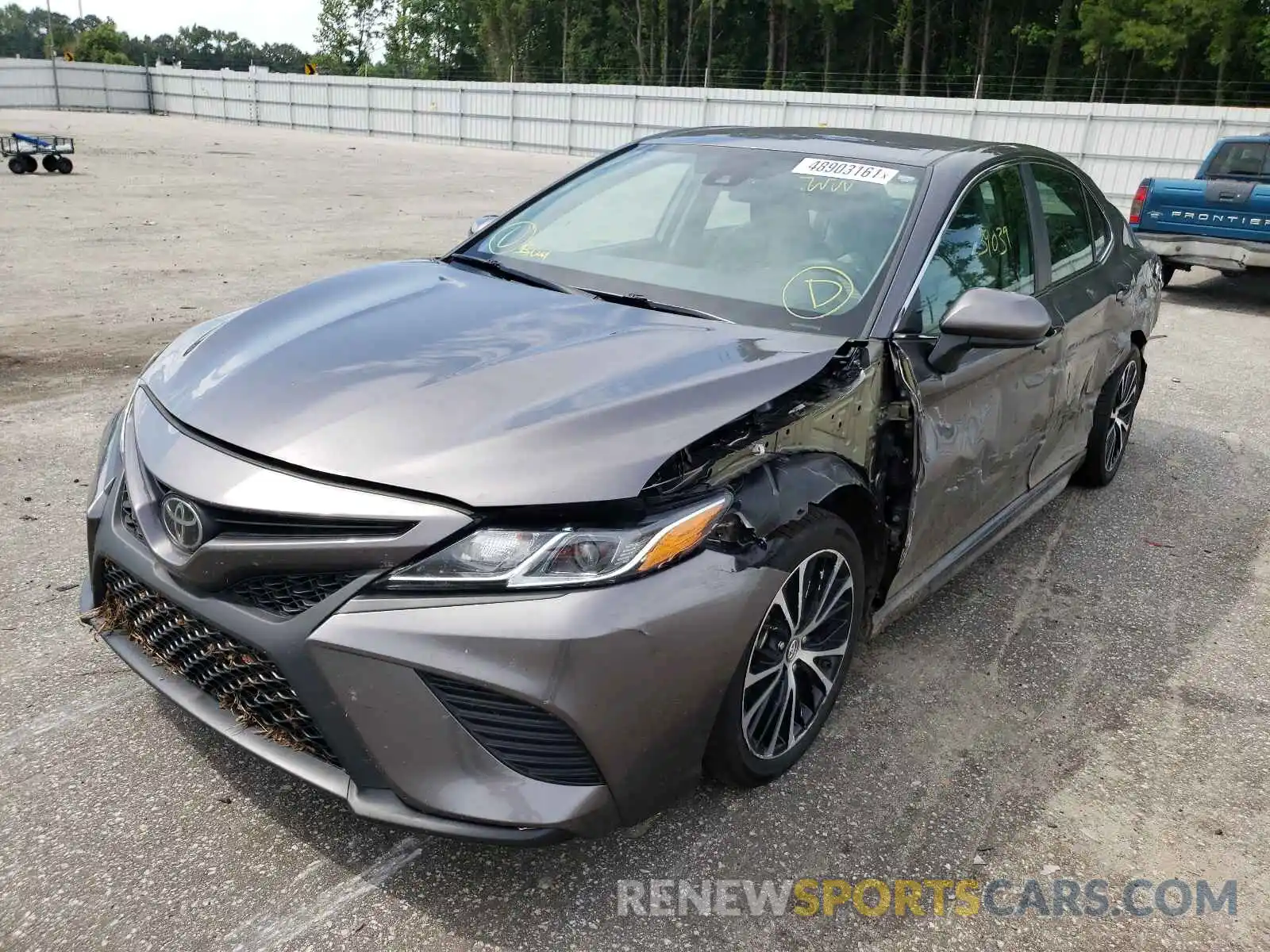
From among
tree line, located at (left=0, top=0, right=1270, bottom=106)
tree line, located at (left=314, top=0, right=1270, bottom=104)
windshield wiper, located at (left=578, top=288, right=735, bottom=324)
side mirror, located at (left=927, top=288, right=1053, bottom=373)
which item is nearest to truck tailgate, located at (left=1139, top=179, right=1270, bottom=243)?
side mirror, located at (left=927, top=288, right=1053, bottom=373)

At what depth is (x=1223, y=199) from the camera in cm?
1022

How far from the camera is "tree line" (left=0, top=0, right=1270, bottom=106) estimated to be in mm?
45000

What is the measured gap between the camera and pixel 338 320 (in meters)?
2.88

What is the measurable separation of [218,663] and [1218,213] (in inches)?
432

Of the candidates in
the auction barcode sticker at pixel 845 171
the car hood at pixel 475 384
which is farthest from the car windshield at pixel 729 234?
the car hood at pixel 475 384

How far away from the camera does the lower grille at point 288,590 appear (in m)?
2.06

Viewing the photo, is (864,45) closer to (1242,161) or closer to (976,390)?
(1242,161)

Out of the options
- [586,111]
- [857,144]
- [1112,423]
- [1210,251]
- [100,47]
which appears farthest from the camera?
[100,47]

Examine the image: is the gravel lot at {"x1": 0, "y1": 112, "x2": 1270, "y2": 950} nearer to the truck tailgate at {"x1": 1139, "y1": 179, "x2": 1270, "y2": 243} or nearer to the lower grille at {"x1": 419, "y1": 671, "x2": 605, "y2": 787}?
the lower grille at {"x1": 419, "y1": 671, "x2": 605, "y2": 787}

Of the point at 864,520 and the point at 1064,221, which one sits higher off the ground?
the point at 1064,221

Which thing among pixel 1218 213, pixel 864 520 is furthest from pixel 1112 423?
pixel 1218 213

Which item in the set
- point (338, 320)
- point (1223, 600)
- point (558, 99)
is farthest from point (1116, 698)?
point (558, 99)

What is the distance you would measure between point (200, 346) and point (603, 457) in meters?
1.35

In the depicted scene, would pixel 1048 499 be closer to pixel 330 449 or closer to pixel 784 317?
pixel 784 317
